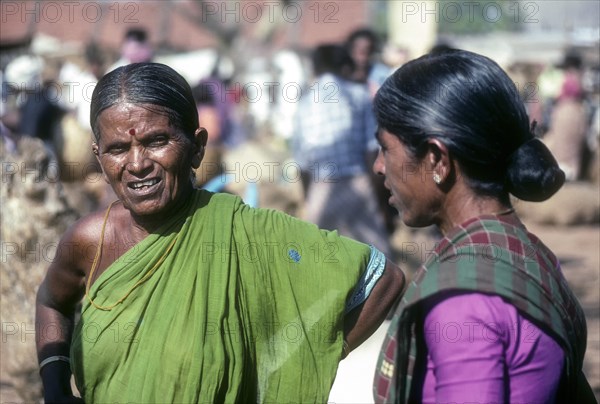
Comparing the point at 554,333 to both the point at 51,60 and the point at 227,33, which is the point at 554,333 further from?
the point at 51,60

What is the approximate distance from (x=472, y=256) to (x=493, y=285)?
9cm

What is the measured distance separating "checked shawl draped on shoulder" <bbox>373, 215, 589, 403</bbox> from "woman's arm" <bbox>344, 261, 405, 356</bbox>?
643 millimetres

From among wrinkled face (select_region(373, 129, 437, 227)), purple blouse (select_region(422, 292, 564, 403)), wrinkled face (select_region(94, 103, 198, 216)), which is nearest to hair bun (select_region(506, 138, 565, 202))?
wrinkled face (select_region(373, 129, 437, 227))

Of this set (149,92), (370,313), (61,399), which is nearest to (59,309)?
(61,399)

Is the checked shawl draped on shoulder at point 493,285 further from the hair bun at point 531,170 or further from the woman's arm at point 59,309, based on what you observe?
the woman's arm at point 59,309

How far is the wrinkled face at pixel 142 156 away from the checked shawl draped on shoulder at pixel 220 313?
0.10 metres

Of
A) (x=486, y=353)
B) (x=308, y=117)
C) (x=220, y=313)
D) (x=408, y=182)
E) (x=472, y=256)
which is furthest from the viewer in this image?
(x=308, y=117)

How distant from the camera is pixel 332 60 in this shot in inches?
262

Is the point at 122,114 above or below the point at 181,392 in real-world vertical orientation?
above

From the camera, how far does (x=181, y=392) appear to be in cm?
240

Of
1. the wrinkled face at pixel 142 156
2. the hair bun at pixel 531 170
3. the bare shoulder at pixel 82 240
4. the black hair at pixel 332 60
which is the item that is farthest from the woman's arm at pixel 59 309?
the black hair at pixel 332 60

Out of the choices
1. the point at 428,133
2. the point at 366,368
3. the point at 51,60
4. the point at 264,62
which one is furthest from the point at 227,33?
the point at 428,133

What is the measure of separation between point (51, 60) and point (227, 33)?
513cm

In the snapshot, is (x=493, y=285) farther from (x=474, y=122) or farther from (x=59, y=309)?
(x=59, y=309)
